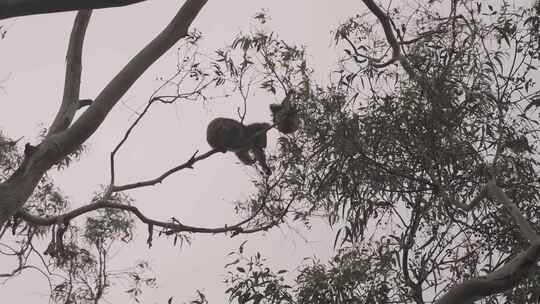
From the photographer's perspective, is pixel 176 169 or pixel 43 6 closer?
pixel 43 6

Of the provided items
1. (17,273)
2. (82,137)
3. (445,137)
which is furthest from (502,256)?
(17,273)

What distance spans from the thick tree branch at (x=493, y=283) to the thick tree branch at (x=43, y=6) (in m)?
1.76

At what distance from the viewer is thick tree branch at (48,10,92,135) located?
3.46m

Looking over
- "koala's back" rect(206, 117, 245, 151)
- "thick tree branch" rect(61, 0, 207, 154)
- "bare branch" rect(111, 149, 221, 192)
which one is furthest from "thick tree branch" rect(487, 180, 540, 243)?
"koala's back" rect(206, 117, 245, 151)

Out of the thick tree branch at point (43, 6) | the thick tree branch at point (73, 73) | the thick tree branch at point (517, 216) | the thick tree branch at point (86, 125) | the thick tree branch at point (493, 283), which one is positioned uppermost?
the thick tree branch at point (73, 73)

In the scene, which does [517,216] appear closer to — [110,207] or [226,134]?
[110,207]

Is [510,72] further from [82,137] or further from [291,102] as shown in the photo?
[82,137]

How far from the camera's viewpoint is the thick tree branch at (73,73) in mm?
3455

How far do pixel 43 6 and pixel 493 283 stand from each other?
6.64 feet

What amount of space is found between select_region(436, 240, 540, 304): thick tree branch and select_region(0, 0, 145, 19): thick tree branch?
69.2 inches

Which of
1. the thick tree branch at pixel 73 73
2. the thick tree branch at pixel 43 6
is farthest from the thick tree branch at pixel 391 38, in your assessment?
the thick tree branch at pixel 43 6

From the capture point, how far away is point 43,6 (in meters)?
1.38

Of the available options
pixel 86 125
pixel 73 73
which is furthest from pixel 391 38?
pixel 73 73

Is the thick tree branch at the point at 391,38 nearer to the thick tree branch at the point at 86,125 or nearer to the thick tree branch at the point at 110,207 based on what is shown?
the thick tree branch at the point at 86,125
